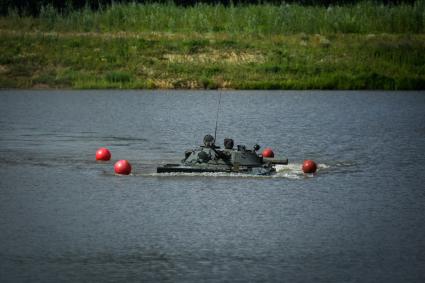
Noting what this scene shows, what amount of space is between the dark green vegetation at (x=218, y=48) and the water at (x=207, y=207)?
20810mm

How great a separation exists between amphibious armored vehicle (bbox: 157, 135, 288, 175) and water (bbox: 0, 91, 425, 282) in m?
0.31

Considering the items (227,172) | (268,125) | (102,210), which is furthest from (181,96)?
(102,210)

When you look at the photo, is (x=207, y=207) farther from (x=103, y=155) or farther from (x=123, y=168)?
(x=103, y=155)

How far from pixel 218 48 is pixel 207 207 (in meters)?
55.9

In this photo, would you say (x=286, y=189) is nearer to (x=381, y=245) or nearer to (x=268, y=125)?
(x=381, y=245)

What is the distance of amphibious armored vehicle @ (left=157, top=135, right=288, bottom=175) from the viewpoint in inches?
1588

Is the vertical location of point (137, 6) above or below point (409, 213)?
below

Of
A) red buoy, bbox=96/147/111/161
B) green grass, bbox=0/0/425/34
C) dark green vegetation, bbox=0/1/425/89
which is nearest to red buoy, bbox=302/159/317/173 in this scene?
red buoy, bbox=96/147/111/161

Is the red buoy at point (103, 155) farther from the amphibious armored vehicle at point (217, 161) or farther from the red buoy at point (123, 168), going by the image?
the amphibious armored vehicle at point (217, 161)

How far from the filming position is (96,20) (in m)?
98.0

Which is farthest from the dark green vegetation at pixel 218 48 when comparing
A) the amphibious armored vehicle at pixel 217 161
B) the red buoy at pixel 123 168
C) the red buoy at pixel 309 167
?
the amphibious armored vehicle at pixel 217 161

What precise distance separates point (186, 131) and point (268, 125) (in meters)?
5.90

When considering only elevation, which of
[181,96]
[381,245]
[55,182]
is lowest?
[181,96]

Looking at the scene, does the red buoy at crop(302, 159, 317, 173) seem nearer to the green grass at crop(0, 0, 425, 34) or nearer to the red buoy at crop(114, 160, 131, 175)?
the red buoy at crop(114, 160, 131, 175)
